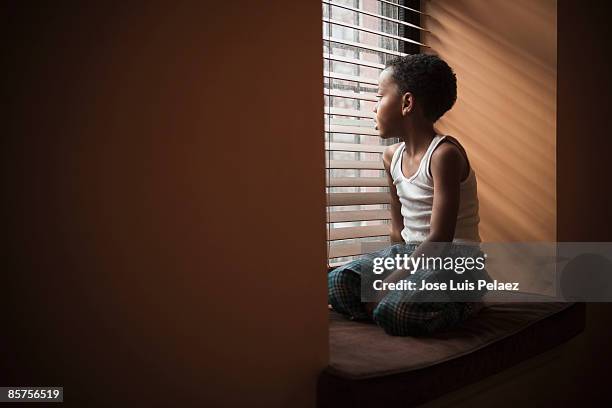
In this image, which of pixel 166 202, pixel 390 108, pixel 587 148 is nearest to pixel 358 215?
pixel 390 108

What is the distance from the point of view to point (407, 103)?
5.34ft

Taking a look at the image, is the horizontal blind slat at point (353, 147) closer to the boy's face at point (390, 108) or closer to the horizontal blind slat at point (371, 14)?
the boy's face at point (390, 108)

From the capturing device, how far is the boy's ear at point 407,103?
162 cm

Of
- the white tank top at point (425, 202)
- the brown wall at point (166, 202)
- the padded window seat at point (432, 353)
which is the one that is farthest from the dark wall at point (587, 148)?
the brown wall at point (166, 202)

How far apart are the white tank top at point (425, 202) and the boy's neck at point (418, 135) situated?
24 mm

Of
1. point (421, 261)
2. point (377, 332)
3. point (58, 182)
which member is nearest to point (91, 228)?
point (58, 182)

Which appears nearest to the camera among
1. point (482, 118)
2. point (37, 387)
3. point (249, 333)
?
point (37, 387)

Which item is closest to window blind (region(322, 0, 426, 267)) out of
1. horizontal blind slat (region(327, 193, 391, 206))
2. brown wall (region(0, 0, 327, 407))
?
horizontal blind slat (region(327, 193, 391, 206))

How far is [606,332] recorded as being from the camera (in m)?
2.13

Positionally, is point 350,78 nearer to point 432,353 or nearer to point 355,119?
point 355,119

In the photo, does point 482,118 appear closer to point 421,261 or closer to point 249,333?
point 421,261

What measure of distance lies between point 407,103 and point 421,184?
261 mm

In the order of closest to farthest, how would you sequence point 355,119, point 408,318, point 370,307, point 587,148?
point 408,318 < point 370,307 < point 355,119 < point 587,148

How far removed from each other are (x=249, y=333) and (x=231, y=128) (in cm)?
36
